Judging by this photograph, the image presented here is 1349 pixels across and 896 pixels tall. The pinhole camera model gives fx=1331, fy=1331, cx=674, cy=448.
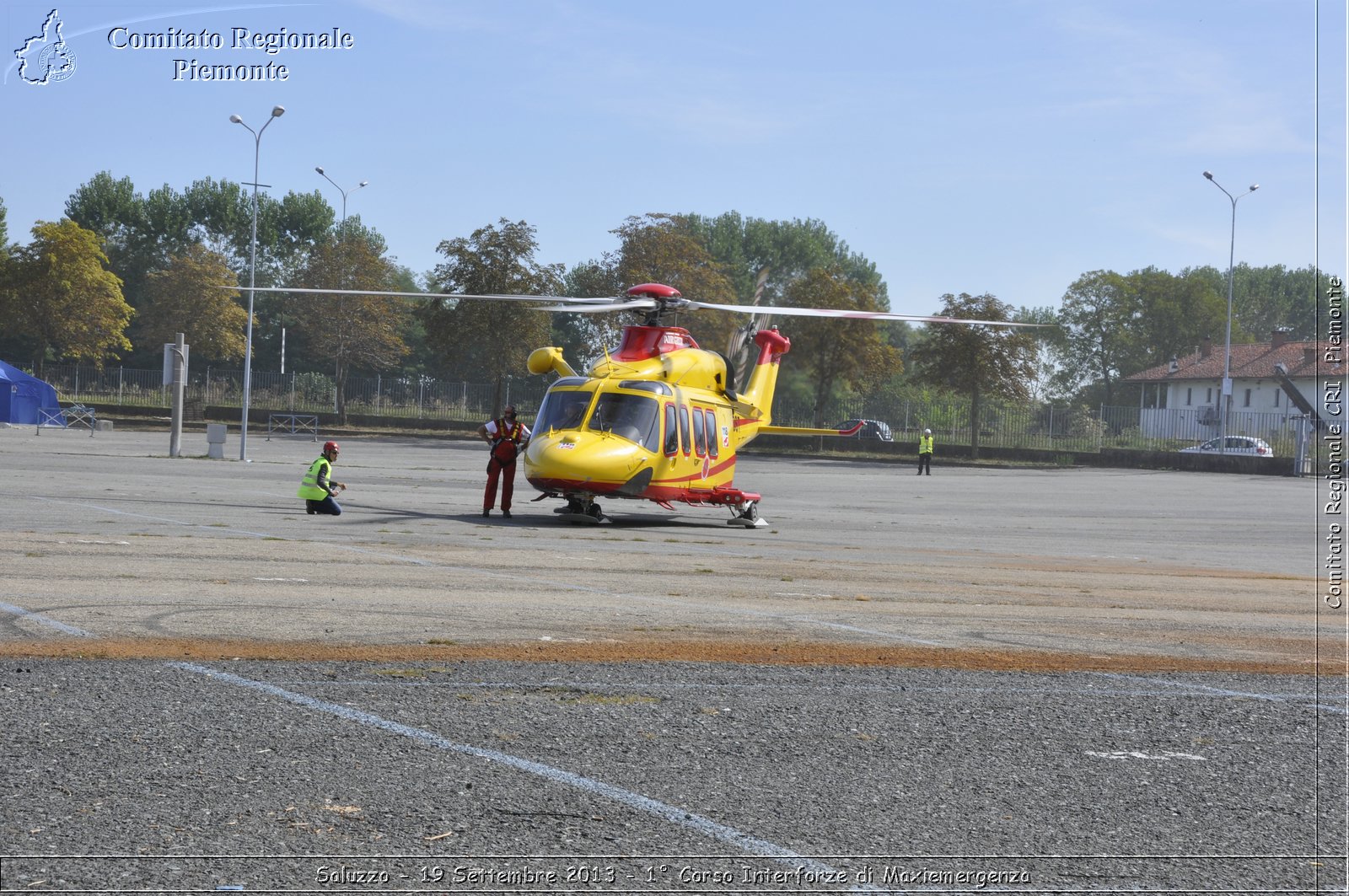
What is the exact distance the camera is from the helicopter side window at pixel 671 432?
21.0m

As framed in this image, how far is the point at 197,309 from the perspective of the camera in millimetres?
72375

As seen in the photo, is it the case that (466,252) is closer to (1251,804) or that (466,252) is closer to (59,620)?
(59,620)

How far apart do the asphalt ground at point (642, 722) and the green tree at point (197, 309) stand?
60009mm

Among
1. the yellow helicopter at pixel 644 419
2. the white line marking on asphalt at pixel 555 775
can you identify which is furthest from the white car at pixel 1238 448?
the white line marking on asphalt at pixel 555 775

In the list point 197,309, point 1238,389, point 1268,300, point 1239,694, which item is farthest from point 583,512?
point 1268,300

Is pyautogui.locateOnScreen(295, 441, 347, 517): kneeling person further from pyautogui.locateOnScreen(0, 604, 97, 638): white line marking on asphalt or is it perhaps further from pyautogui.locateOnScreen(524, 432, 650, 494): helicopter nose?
pyautogui.locateOnScreen(0, 604, 97, 638): white line marking on asphalt

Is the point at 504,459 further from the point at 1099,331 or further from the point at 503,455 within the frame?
the point at 1099,331

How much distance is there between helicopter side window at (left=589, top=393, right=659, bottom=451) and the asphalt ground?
491 cm

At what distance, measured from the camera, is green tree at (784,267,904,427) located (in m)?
62.7

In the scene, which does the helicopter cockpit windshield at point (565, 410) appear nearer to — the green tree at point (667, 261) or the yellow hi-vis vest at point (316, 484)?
the yellow hi-vis vest at point (316, 484)

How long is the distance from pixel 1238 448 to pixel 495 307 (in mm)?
33729

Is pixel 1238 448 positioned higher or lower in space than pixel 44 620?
higher

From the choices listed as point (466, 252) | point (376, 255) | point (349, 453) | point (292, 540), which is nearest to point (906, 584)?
point (292, 540)

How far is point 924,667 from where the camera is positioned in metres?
8.63
